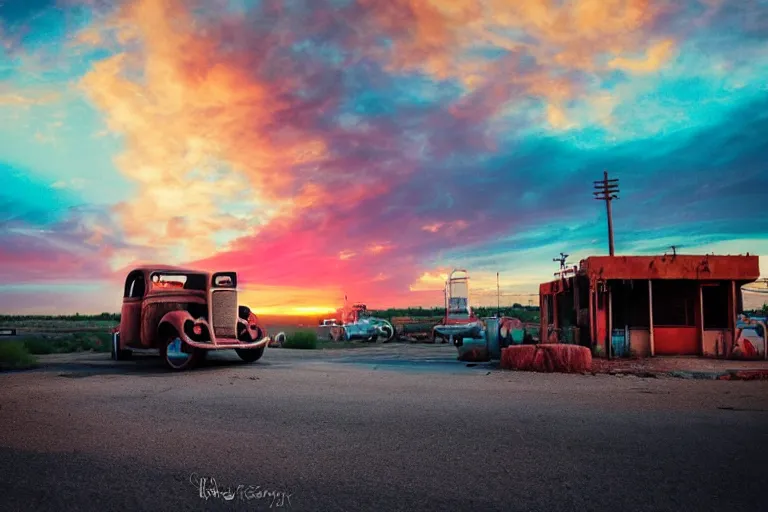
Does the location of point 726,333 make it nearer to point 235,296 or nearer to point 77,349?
point 235,296

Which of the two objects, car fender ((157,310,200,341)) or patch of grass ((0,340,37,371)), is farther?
patch of grass ((0,340,37,371))

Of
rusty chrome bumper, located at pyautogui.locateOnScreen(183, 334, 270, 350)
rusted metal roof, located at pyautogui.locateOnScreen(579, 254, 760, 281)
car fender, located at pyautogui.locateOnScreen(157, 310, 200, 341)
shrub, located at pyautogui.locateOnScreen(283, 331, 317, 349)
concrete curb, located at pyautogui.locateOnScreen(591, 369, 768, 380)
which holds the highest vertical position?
rusted metal roof, located at pyautogui.locateOnScreen(579, 254, 760, 281)

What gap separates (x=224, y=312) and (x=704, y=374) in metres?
12.4

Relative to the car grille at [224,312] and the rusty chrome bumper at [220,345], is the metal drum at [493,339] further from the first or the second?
the car grille at [224,312]

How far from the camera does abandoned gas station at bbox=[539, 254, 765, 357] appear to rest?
20391 mm

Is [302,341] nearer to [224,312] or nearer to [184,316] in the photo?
[224,312]

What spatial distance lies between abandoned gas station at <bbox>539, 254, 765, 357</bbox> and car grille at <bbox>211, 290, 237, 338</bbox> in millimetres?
11690

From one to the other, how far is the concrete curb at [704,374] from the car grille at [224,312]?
32.5 ft

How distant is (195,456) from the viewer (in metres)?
6.12

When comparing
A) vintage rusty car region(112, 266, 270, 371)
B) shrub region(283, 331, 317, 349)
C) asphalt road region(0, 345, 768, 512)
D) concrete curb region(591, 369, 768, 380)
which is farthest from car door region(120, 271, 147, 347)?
shrub region(283, 331, 317, 349)

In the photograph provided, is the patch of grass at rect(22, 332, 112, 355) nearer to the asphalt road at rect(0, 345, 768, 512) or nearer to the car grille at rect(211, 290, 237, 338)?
the car grille at rect(211, 290, 237, 338)

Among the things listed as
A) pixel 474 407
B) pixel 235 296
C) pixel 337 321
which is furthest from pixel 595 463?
pixel 337 321

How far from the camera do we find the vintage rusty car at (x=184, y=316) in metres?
15.8

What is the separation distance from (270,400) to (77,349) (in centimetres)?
2216
